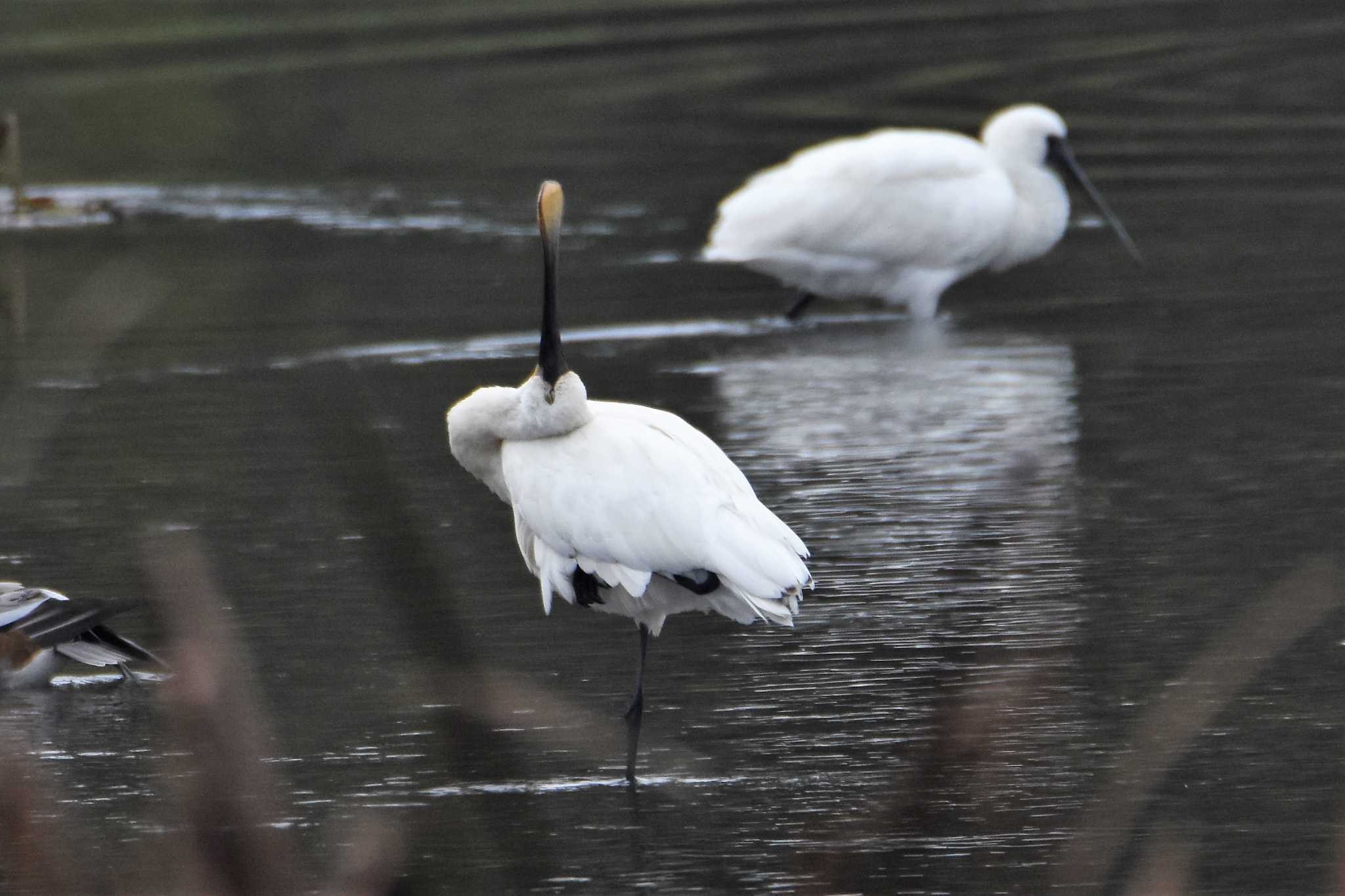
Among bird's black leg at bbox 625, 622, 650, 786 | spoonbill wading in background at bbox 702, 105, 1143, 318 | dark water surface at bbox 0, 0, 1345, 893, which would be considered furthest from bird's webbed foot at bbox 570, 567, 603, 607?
spoonbill wading in background at bbox 702, 105, 1143, 318

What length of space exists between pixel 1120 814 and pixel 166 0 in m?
23.6

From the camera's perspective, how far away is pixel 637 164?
1565cm

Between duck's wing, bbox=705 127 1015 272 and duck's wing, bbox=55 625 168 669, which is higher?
duck's wing, bbox=705 127 1015 272

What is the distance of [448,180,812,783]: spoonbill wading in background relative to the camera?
5.26 meters

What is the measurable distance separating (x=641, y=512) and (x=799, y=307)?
5.96 meters

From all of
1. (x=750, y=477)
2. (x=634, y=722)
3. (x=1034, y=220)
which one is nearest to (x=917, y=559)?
(x=750, y=477)

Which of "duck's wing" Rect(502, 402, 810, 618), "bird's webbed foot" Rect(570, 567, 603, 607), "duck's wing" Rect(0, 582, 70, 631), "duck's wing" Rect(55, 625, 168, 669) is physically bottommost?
"duck's wing" Rect(55, 625, 168, 669)

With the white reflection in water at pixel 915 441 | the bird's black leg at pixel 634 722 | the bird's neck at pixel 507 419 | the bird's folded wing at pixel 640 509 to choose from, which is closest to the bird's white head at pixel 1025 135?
the white reflection in water at pixel 915 441

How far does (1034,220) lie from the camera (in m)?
11.4

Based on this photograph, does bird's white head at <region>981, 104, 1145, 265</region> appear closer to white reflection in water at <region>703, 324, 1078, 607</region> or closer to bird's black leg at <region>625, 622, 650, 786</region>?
white reflection in water at <region>703, 324, 1078, 607</region>

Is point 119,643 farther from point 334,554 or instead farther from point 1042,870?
point 1042,870

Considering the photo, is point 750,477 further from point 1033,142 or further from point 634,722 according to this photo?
point 1033,142

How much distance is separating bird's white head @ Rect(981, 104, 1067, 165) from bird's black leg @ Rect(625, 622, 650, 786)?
676cm

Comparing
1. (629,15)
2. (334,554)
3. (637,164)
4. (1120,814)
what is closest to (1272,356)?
(334,554)
